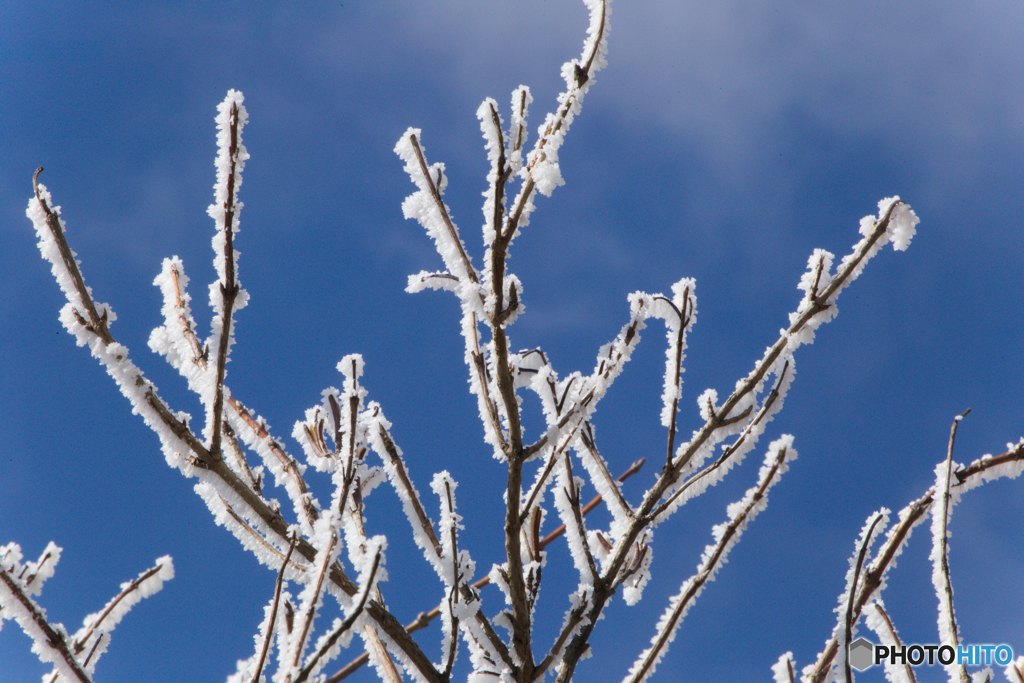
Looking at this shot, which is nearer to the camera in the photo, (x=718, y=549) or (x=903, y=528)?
(x=903, y=528)

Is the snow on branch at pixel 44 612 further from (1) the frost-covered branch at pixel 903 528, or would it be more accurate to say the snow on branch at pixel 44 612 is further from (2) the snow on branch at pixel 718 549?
(1) the frost-covered branch at pixel 903 528

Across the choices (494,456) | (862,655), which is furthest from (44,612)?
(862,655)

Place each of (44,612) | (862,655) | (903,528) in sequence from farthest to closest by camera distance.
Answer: (862,655), (903,528), (44,612)

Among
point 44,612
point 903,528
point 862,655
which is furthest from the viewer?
point 862,655

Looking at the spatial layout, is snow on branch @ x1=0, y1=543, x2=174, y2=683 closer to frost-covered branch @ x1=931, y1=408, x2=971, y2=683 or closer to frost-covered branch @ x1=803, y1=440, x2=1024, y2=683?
frost-covered branch @ x1=803, y1=440, x2=1024, y2=683

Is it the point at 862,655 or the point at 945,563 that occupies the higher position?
the point at 945,563

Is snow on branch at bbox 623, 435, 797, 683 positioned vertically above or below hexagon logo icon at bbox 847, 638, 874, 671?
above

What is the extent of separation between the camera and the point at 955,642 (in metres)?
1.61

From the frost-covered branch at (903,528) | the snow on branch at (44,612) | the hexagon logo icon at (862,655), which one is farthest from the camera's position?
the hexagon logo icon at (862,655)

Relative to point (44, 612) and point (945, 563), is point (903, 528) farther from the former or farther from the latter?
point (44, 612)

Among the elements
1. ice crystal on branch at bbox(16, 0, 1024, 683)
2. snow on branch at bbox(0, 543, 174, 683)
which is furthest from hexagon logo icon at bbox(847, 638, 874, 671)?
snow on branch at bbox(0, 543, 174, 683)

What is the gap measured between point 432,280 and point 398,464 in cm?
70

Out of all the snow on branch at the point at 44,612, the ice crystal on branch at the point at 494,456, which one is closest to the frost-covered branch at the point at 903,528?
the ice crystal on branch at the point at 494,456

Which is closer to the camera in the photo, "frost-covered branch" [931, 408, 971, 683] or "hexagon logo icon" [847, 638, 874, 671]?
"frost-covered branch" [931, 408, 971, 683]
